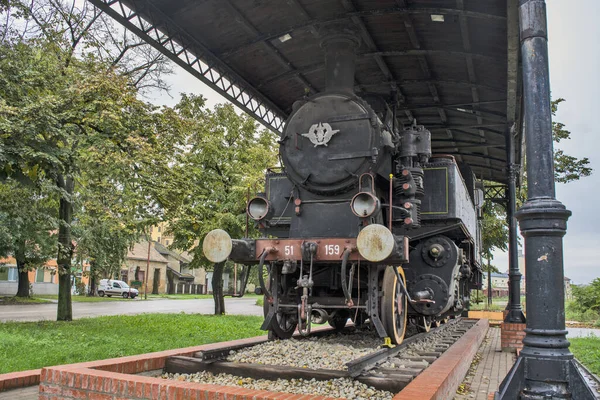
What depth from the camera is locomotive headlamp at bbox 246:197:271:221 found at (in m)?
7.69

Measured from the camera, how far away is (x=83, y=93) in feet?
A: 33.2

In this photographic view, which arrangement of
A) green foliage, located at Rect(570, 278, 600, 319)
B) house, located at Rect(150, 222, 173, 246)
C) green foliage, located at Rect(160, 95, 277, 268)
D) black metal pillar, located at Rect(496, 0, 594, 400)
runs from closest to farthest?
black metal pillar, located at Rect(496, 0, 594, 400) → house, located at Rect(150, 222, 173, 246) → green foliage, located at Rect(160, 95, 277, 268) → green foliage, located at Rect(570, 278, 600, 319)

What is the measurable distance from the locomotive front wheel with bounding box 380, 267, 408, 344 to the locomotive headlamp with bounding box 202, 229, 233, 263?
214cm

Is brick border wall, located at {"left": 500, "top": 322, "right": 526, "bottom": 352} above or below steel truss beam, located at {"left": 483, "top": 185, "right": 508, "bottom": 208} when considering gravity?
below

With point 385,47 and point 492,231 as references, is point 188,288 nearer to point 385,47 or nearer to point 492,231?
point 492,231

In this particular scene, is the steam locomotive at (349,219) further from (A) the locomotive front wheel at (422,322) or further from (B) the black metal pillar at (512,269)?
(B) the black metal pillar at (512,269)

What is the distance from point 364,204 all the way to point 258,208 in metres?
1.86

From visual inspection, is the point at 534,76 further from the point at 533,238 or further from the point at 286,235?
the point at 286,235

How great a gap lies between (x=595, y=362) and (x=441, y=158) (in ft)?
14.4

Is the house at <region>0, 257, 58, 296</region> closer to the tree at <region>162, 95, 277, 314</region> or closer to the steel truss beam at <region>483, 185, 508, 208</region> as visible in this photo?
the tree at <region>162, 95, 277, 314</region>

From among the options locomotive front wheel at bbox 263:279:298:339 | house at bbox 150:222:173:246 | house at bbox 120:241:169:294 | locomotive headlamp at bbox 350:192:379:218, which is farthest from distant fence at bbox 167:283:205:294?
A: locomotive headlamp at bbox 350:192:379:218

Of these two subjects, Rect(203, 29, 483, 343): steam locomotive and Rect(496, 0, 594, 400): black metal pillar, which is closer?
Rect(496, 0, 594, 400): black metal pillar

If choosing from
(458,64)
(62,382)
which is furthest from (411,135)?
(62,382)

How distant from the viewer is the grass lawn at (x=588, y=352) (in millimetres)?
8430
